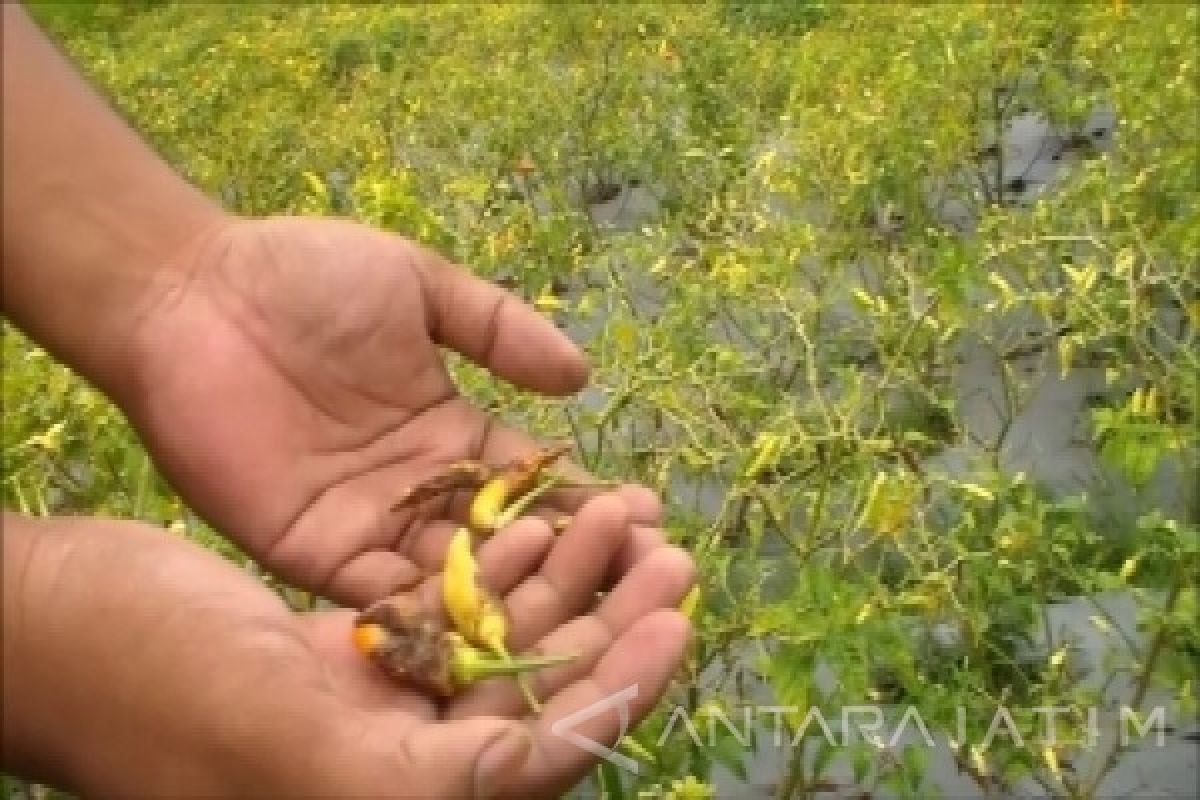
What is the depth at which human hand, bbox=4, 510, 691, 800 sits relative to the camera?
1.21 metres

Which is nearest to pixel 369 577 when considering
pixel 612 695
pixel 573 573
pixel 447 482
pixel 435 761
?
pixel 447 482

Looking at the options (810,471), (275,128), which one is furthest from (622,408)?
(275,128)

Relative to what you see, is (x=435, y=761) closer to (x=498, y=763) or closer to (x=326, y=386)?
(x=498, y=763)

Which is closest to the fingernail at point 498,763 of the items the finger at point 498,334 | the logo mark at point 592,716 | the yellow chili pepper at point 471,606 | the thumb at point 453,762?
the thumb at point 453,762

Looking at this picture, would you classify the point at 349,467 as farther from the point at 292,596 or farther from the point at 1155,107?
the point at 1155,107

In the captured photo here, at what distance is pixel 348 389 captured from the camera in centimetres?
181

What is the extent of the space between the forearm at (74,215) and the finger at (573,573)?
485mm

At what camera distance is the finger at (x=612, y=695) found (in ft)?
4.29

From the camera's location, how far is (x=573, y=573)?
1576 mm

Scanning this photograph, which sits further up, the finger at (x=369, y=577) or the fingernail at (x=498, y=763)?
the fingernail at (x=498, y=763)

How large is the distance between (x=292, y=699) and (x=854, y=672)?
0.73 metres

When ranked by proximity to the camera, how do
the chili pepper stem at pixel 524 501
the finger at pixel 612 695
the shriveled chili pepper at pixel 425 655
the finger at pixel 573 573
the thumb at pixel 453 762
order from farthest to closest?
the chili pepper stem at pixel 524 501 → the finger at pixel 573 573 → the shriveled chili pepper at pixel 425 655 → the finger at pixel 612 695 → the thumb at pixel 453 762

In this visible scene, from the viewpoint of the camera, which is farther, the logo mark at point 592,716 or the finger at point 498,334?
the finger at point 498,334

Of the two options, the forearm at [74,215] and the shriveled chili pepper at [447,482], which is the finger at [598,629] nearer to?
the shriveled chili pepper at [447,482]
